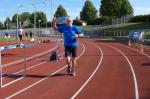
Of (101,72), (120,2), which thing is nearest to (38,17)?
(120,2)

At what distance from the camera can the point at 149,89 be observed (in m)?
12.2

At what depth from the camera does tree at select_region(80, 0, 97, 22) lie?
428 feet

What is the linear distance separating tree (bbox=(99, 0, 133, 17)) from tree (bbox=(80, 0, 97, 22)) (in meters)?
5.49

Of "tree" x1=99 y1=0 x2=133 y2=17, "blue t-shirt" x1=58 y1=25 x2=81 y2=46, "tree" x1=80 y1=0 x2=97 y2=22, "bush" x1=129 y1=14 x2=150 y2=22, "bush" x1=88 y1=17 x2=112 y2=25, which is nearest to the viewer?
"blue t-shirt" x1=58 y1=25 x2=81 y2=46

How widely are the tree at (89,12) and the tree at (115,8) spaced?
18.0 ft

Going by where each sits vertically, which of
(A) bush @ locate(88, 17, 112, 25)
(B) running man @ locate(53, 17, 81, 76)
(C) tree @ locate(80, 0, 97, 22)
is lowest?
(B) running man @ locate(53, 17, 81, 76)

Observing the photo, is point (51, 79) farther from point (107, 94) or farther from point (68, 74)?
point (107, 94)

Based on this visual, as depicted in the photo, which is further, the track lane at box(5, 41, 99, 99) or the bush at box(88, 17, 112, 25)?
the bush at box(88, 17, 112, 25)

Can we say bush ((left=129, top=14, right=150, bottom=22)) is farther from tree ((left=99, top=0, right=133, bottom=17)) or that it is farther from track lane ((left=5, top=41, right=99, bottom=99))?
track lane ((left=5, top=41, right=99, bottom=99))

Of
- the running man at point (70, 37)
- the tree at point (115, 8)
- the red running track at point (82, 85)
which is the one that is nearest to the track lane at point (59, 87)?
the red running track at point (82, 85)

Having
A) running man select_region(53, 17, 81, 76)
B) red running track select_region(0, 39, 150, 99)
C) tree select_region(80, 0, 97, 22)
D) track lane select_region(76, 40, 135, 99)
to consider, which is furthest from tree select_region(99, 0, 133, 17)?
running man select_region(53, 17, 81, 76)

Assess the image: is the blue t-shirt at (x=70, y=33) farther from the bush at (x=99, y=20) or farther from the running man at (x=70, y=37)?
the bush at (x=99, y=20)

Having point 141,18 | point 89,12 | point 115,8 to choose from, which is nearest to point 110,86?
point 141,18

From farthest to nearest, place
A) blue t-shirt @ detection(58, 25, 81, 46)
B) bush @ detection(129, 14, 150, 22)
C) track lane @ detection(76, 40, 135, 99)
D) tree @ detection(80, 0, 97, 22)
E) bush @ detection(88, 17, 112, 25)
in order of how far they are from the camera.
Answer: tree @ detection(80, 0, 97, 22), bush @ detection(88, 17, 112, 25), bush @ detection(129, 14, 150, 22), blue t-shirt @ detection(58, 25, 81, 46), track lane @ detection(76, 40, 135, 99)
